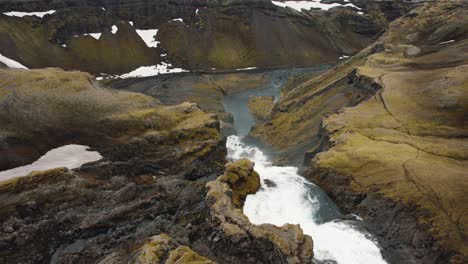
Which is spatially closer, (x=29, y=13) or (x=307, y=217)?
(x=307, y=217)

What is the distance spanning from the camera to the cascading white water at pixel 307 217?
32.1 meters

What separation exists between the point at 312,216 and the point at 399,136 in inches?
634

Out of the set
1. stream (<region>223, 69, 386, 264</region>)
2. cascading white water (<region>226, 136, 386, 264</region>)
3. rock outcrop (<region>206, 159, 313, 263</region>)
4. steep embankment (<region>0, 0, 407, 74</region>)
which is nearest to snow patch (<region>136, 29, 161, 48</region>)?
steep embankment (<region>0, 0, 407, 74</region>)

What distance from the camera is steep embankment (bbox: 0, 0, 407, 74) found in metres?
118

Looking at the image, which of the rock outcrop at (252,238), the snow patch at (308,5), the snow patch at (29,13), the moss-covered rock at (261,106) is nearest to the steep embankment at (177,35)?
the snow patch at (29,13)

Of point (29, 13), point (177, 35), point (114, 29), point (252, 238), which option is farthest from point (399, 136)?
point (29, 13)

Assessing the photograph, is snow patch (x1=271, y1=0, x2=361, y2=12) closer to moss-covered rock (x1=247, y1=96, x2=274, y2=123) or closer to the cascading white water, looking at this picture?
moss-covered rock (x1=247, y1=96, x2=274, y2=123)

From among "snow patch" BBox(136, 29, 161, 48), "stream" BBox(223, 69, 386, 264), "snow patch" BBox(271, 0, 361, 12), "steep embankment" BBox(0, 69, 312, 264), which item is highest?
"steep embankment" BBox(0, 69, 312, 264)

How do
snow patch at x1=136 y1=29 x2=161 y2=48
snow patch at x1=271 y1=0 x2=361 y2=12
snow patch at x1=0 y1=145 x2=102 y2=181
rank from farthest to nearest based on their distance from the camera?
snow patch at x1=271 y1=0 x2=361 y2=12 → snow patch at x1=136 y1=29 x2=161 y2=48 → snow patch at x1=0 y1=145 x2=102 y2=181

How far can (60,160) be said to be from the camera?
36844 mm

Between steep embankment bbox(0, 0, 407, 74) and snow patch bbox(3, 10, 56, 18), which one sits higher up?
snow patch bbox(3, 10, 56, 18)

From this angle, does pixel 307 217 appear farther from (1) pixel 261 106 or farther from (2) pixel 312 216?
(1) pixel 261 106

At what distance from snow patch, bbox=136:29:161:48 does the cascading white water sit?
91.6 metres

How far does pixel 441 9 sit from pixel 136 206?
80791 millimetres
